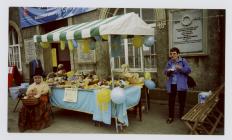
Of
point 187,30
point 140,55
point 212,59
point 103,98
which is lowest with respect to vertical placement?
point 103,98

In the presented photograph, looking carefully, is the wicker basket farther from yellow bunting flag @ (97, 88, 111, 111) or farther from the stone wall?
the stone wall

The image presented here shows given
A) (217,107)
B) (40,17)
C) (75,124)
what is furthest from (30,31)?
(217,107)

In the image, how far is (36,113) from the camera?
230 inches

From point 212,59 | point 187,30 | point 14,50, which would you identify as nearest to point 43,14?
point 14,50

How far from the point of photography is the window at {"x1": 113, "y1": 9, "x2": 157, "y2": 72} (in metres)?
7.86

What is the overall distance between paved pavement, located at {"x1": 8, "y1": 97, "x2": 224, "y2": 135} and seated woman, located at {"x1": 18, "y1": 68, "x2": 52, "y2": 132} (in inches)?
5.2

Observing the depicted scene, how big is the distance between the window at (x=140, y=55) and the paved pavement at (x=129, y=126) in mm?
1430

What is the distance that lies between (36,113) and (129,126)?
193cm

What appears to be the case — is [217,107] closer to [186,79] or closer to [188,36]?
[186,79]

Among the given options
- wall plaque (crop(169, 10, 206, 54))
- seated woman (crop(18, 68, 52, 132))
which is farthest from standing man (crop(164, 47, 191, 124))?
seated woman (crop(18, 68, 52, 132))

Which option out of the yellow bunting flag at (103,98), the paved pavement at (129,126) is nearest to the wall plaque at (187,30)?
the paved pavement at (129,126)

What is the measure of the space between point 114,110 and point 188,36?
2.74 meters

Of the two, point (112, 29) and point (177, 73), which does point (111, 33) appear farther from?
point (177, 73)

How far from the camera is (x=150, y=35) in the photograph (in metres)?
6.21
